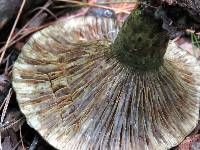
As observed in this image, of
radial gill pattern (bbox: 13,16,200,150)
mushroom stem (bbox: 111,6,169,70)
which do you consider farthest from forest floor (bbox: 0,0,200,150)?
mushroom stem (bbox: 111,6,169,70)

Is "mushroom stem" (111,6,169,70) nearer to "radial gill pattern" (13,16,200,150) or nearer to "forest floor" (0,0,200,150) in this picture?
"radial gill pattern" (13,16,200,150)

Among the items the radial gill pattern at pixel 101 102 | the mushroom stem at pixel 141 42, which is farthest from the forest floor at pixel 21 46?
the mushroom stem at pixel 141 42

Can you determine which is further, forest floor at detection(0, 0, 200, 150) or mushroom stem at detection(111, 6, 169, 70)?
forest floor at detection(0, 0, 200, 150)

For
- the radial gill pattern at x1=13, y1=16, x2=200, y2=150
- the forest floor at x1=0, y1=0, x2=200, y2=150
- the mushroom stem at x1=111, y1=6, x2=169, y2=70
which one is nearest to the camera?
the mushroom stem at x1=111, y1=6, x2=169, y2=70

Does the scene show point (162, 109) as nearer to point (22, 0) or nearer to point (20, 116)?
point (20, 116)

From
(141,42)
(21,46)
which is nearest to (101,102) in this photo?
(141,42)

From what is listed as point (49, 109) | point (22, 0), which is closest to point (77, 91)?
point (49, 109)
